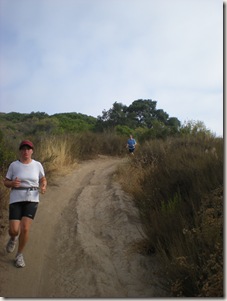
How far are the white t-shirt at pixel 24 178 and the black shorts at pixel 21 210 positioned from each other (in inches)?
2.9

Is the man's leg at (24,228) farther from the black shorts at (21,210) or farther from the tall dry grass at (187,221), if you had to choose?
the tall dry grass at (187,221)

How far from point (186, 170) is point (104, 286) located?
322cm

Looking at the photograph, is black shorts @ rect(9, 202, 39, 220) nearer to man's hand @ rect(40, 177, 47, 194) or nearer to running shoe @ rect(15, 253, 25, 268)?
man's hand @ rect(40, 177, 47, 194)

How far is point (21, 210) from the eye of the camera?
190 inches

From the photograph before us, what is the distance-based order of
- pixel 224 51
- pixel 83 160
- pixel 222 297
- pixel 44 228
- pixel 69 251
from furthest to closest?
pixel 83 160, pixel 44 228, pixel 69 251, pixel 224 51, pixel 222 297

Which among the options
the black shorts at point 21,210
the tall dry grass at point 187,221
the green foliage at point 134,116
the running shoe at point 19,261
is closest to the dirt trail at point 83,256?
the running shoe at point 19,261

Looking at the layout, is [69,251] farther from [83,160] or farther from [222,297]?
[83,160]

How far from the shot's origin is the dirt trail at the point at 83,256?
4.24m

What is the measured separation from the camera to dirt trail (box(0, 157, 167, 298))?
4.24 m

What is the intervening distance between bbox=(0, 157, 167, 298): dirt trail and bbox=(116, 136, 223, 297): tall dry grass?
1.24ft

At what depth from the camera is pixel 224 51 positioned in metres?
4.61

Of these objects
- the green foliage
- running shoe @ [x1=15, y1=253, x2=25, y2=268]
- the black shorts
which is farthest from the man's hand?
the green foliage

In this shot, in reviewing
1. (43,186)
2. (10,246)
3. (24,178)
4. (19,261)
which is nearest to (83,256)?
(19,261)

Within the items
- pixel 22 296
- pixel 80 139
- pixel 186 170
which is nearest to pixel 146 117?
pixel 80 139
